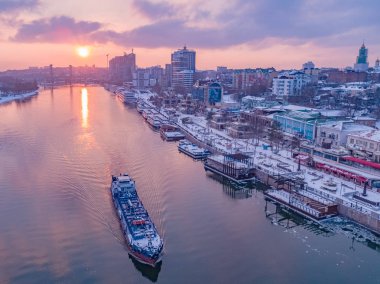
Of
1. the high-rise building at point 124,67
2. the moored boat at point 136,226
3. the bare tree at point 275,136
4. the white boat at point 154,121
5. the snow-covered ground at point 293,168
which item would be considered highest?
the high-rise building at point 124,67

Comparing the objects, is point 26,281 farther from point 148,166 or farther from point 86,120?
point 86,120

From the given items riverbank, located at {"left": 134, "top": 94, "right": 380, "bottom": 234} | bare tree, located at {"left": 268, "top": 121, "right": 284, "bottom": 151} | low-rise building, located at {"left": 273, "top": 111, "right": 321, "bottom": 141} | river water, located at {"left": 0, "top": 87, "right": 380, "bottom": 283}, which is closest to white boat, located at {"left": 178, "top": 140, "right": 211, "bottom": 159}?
riverbank, located at {"left": 134, "top": 94, "right": 380, "bottom": 234}

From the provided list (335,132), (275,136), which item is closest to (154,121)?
(275,136)

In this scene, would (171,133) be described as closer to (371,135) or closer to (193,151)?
(193,151)

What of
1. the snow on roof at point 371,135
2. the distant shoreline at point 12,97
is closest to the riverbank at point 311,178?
the snow on roof at point 371,135

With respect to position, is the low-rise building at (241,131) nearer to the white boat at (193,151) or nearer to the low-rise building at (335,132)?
the white boat at (193,151)

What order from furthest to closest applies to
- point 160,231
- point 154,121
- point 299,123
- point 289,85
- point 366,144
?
point 289,85 < point 154,121 < point 299,123 < point 366,144 < point 160,231
